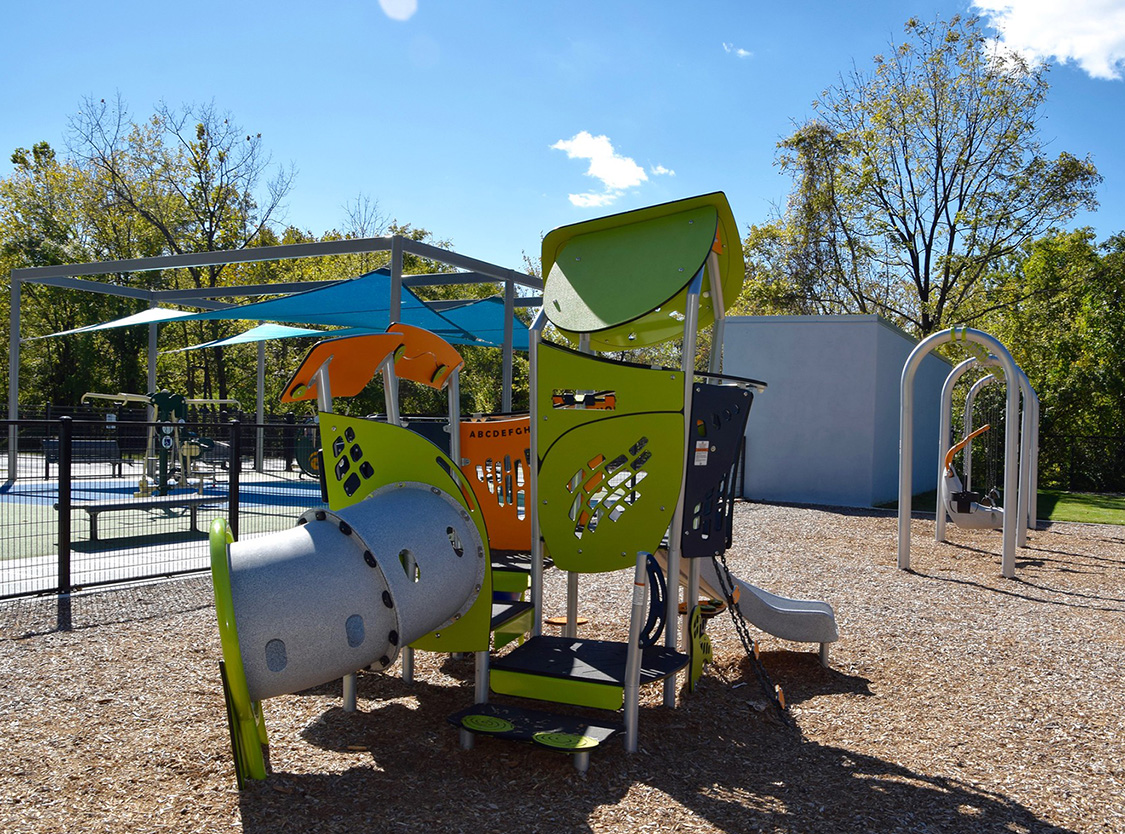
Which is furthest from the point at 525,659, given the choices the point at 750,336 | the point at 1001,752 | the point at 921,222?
the point at 921,222

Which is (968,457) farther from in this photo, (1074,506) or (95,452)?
(95,452)

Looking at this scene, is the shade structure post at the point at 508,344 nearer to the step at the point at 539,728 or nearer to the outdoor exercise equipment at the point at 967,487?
the outdoor exercise equipment at the point at 967,487

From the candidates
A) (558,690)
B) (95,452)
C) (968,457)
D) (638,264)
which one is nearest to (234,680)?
(558,690)

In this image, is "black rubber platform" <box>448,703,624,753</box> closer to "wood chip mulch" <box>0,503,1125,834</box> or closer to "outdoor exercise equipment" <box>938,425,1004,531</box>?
Result: "wood chip mulch" <box>0,503,1125,834</box>

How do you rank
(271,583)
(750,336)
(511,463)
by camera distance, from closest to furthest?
(271,583)
(511,463)
(750,336)

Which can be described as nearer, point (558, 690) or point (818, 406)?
point (558, 690)

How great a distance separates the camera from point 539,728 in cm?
338

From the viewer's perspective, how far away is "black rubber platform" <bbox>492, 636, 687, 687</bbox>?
3.58 meters

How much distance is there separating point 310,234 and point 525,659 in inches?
1643

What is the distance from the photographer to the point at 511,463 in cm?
514

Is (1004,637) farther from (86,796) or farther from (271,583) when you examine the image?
(86,796)

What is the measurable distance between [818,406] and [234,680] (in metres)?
13.5

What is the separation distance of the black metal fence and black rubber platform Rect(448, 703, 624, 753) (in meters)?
3.72

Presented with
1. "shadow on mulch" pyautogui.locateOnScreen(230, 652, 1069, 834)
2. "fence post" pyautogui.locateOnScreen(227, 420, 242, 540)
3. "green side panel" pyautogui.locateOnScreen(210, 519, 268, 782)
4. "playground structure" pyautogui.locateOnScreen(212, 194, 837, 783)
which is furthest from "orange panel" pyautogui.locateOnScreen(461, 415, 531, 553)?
"fence post" pyautogui.locateOnScreen(227, 420, 242, 540)
